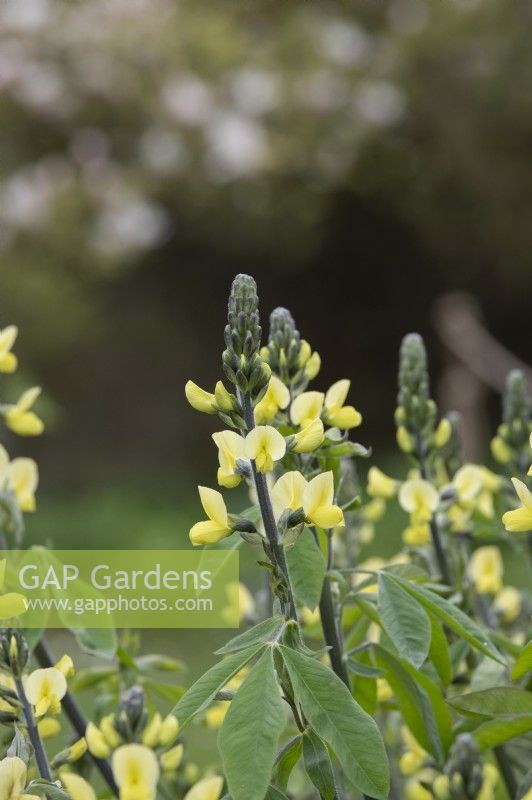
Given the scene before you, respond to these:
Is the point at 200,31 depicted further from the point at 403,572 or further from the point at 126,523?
the point at 403,572

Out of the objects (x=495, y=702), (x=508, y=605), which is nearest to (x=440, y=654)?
(x=495, y=702)

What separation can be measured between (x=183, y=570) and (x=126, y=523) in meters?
3.54

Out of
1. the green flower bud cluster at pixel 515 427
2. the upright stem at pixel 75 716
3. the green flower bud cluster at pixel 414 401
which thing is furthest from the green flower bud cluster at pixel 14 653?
the green flower bud cluster at pixel 515 427

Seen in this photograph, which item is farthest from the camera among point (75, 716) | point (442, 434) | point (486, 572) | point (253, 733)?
point (486, 572)

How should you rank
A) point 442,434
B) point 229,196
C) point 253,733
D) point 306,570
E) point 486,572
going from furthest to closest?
point 229,196 → point 486,572 → point 442,434 → point 306,570 → point 253,733

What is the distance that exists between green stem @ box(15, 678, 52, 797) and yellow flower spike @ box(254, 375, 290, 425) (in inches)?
7.7

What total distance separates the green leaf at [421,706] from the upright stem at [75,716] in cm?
18

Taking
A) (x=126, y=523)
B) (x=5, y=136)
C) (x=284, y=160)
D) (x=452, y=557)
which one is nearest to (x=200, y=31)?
(x=284, y=160)

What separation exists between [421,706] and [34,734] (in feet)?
0.73

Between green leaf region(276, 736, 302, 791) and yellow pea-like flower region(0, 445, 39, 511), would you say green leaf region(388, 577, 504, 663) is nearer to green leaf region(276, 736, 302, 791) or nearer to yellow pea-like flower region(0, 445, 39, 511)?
green leaf region(276, 736, 302, 791)

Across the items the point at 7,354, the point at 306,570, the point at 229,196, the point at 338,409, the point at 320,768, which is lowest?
the point at 320,768

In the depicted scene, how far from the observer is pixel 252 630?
465 mm

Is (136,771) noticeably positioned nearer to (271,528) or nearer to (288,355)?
(271,528)

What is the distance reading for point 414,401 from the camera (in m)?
0.73
